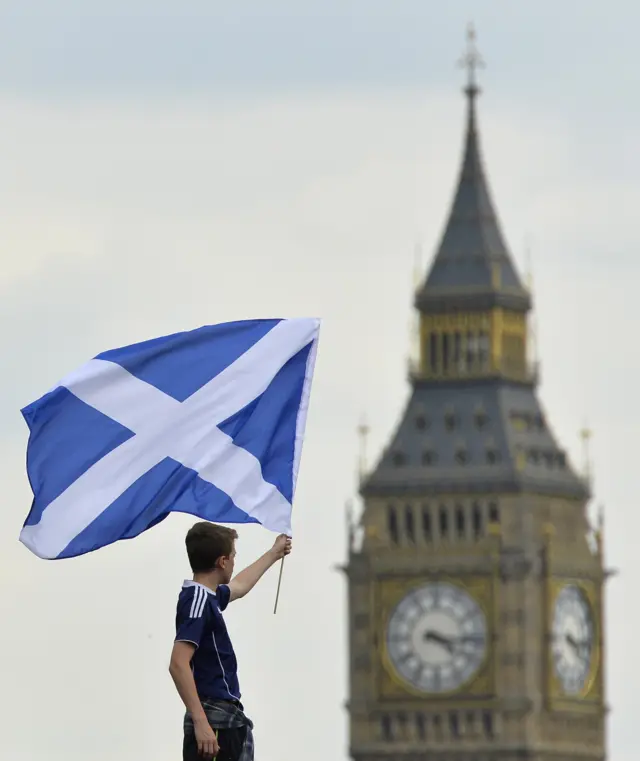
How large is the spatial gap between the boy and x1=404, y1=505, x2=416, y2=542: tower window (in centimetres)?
12325

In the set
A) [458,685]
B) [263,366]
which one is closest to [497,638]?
[458,685]

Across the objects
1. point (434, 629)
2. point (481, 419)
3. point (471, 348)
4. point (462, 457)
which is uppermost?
point (471, 348)

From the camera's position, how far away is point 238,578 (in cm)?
2991

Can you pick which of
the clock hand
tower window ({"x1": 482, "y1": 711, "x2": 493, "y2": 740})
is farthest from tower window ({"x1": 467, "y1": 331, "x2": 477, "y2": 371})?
tower window ({"x1": 482, "y1": 711, "x2": 493, "y2": 740})

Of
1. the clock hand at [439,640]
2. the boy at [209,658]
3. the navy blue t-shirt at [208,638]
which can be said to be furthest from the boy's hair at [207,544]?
the clock hand at [439,640]

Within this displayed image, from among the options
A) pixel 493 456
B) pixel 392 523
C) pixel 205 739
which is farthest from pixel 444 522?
pixel 205 739

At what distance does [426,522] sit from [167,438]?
4775 inches

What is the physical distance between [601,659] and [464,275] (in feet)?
38.9

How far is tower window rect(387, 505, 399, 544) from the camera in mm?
153000

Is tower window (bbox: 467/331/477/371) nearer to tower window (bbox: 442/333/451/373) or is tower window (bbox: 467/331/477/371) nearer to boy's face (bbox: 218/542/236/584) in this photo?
tower window (bbox: 442/333/451/373)

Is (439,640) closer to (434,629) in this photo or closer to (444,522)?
(434,629)

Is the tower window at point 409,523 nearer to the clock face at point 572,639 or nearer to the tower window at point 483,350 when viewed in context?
the clock face at point 572,639

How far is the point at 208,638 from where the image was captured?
1161 inches

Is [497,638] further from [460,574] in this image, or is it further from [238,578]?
[238,578]
